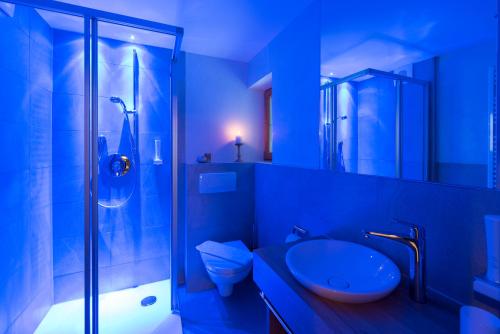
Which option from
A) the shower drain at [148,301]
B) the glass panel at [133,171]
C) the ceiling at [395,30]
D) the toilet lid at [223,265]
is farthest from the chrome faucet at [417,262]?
the shower drain at [148,301]

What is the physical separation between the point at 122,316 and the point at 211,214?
1106 mm

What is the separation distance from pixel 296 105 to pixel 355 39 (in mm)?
631

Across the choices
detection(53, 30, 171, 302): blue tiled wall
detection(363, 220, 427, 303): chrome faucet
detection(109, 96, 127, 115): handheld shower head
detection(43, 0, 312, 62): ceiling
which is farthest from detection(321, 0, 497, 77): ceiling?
detection(109, 96, 127, 115): handheld shower head

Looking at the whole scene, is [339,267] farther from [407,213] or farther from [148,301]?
[148,301]

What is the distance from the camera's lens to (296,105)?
1856mm

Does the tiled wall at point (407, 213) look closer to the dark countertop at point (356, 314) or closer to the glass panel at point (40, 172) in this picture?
the dark countertop at point (356, 314)

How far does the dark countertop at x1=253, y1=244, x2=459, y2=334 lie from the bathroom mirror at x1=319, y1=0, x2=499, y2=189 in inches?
17.9

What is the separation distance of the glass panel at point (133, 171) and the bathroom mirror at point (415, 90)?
1.69 m

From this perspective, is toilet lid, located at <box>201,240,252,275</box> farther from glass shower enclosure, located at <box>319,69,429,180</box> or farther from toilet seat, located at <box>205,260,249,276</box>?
glass shower enclosure, located at <box>319,69,429,180</box>

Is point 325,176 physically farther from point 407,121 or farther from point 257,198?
point 257,198

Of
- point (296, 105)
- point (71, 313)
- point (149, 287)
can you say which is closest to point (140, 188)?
point (149, 287)

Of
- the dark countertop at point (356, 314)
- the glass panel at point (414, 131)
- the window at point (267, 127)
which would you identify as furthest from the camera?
the window at point (267, 127)

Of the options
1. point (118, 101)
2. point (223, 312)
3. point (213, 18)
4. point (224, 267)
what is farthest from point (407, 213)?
point (118, 101)

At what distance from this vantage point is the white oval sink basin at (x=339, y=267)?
2.62ft
